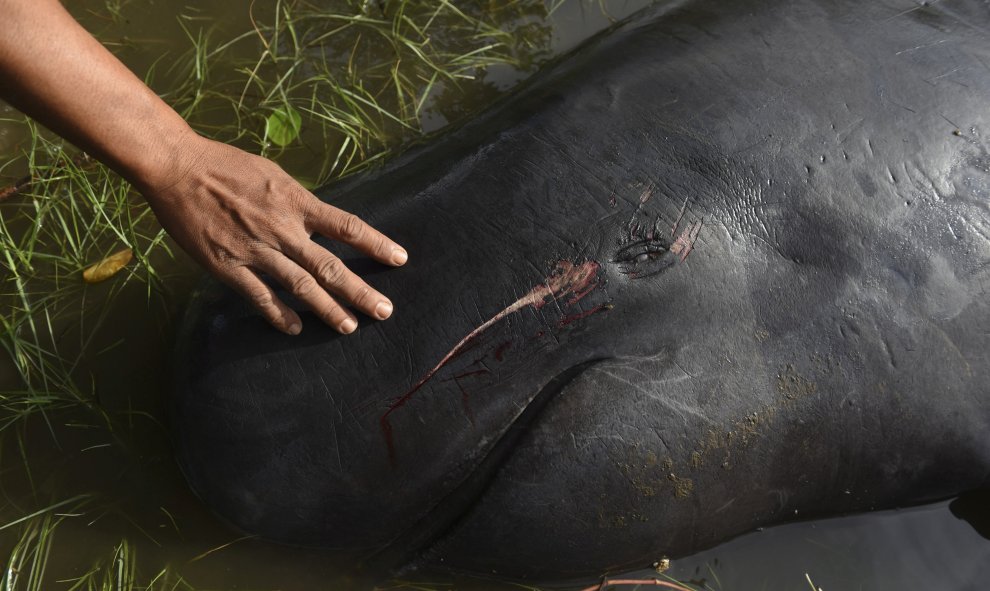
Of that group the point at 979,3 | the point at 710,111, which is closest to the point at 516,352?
the point at 710,111

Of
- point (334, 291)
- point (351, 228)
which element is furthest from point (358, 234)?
point (334, 291)

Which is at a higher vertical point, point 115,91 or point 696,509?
point 115,91

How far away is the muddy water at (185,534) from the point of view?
2.65m

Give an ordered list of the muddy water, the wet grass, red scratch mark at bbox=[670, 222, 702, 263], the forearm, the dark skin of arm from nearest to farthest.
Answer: the forearm → the dark skin of arm → red scratch mark at bbox=[670, 222, 702, 263] → the muddy water → the wet grass

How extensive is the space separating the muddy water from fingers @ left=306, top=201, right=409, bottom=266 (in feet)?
2.36

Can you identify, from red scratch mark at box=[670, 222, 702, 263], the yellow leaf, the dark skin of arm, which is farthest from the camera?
the yellow leaf

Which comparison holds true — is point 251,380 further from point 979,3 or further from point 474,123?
point 979,3

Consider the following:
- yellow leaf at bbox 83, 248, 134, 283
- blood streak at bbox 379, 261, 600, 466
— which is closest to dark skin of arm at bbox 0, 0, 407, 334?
blood streak at bbox 379, 261, 600, 466

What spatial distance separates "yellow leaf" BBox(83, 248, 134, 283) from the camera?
3160 millimetres

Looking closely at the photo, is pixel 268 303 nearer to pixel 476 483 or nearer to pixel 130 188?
pixel 476 483

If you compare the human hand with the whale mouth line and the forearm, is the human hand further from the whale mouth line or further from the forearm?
the whale mouth line

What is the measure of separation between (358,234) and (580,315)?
1.86ft

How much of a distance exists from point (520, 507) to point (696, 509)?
1.53 ft

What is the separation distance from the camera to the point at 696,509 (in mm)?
2281
